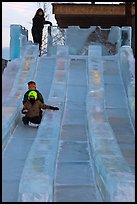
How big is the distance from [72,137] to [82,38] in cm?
729

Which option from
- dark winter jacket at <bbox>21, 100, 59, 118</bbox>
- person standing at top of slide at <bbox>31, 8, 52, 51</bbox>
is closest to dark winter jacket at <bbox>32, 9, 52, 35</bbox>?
person standing at top of slide at <bbox>31, 8, 52, 51</bbox>

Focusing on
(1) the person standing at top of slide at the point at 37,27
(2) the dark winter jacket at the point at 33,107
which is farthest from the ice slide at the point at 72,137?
(1) the person standing at top of slide at the point at 37,27

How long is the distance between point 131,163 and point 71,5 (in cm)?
1093

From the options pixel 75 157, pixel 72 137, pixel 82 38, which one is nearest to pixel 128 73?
pixel 72 137

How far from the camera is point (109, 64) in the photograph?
387 inches

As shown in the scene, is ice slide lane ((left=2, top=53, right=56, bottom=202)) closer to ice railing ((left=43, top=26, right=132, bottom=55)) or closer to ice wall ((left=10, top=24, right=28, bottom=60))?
ice wall ((left=10, top=24, right=28, bottom=60))

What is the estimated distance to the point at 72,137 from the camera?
624 cm

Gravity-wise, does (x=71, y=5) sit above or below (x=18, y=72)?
above

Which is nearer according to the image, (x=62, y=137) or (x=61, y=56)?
(x=62, y=137)

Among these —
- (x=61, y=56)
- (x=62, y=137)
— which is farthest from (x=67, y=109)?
(x=61, y=56)

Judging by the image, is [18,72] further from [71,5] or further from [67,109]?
[71,5]

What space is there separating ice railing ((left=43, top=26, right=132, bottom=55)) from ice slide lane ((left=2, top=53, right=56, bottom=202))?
3516 millimetres

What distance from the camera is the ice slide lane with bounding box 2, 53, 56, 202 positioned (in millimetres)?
4487

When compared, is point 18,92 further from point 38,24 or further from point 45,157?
point 38,24
